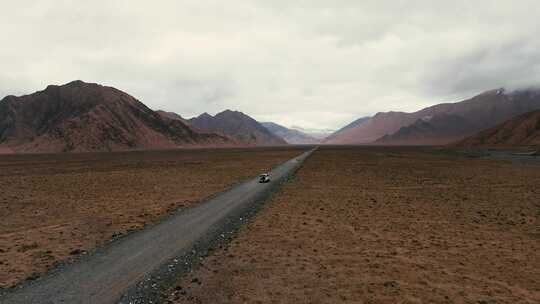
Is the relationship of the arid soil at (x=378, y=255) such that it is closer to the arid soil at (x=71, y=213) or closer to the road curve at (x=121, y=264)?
the road curve at (x=121, y=264)

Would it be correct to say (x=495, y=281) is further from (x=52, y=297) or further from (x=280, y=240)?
(x=52, y=297)

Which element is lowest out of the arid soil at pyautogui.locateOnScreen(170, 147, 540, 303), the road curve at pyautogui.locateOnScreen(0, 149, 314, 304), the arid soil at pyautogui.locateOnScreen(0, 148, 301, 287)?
the arid soil at pyautogui.locateOnScreen(170, 147, 540, 303)

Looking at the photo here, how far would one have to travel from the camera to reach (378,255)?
578 inches

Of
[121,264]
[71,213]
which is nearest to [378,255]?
[121,264]

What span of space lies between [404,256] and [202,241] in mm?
8674

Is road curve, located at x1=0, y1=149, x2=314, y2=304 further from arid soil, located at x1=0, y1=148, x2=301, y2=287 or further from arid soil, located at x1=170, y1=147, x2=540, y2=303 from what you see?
arid soil, located at x1=170, y1=147, x2=540, y2=303

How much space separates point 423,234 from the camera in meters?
17.8

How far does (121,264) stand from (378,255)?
9.94 m

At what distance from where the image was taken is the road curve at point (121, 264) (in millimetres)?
11047

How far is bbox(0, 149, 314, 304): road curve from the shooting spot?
11047 mm

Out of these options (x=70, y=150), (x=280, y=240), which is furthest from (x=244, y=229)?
(x=70, y=150)

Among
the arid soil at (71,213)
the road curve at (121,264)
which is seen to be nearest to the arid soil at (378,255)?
the road curve at (121,264)

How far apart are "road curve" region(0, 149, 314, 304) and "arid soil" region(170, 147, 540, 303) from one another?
183 centimetres

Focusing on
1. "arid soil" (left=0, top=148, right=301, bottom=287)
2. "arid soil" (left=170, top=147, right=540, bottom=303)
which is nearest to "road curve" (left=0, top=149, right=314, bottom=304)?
"arid soil" (left=0, top=148, right=301, bottom=287)
